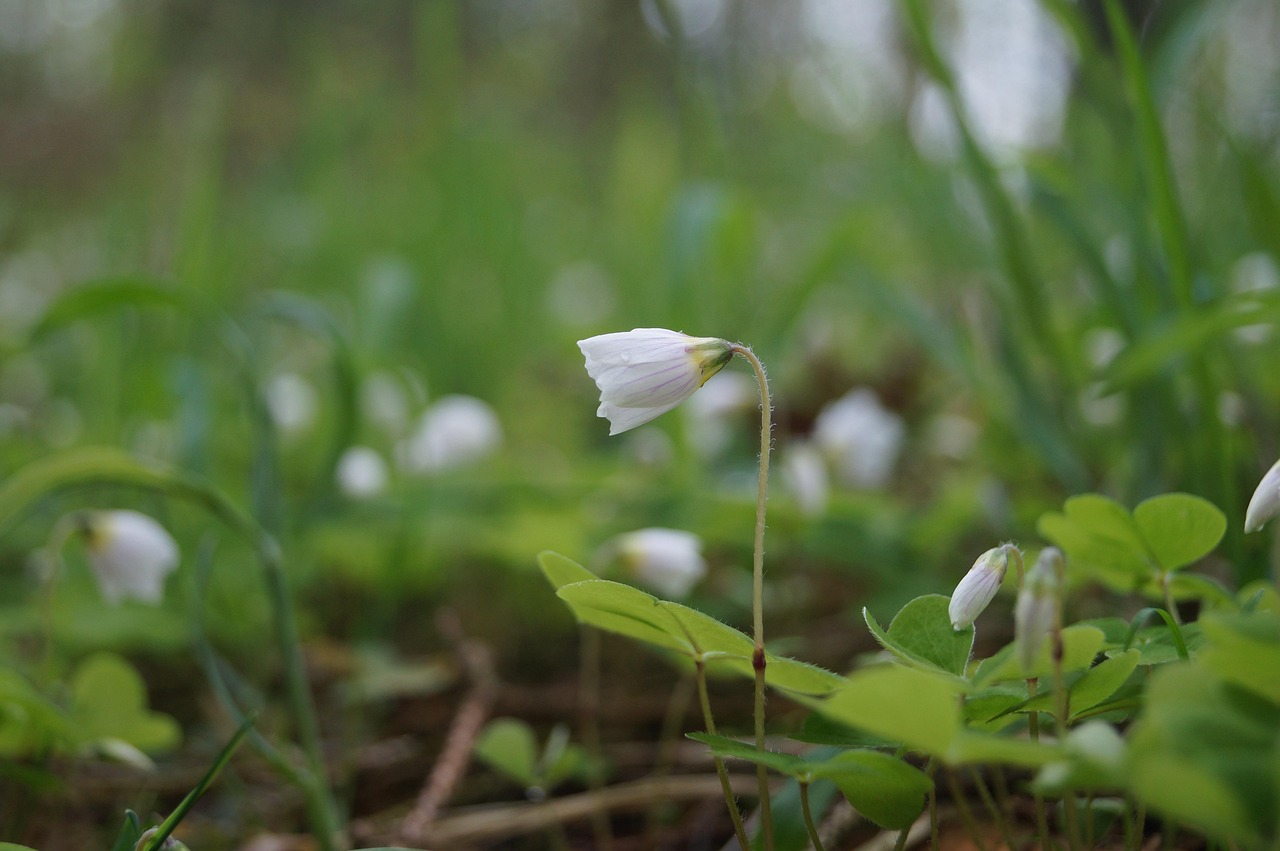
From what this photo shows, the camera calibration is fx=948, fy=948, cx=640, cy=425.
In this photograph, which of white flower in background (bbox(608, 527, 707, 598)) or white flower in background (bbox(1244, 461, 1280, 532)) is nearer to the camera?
white flower in background (bbox(1244, 461, 1280, 532))

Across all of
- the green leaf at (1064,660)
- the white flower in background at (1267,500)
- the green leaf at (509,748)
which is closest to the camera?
the green leaf at (1064,660)

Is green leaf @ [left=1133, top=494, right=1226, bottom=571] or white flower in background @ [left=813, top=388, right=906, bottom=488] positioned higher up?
green leaf @ [left=1133, top=494, right=1226, bottom=571]

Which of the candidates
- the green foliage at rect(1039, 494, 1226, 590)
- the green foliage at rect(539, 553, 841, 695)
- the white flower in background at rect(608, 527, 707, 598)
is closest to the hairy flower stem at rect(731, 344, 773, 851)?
the green foliage at rect(539, 553, 841, 695)

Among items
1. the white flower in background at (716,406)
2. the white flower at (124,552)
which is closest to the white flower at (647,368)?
the white flower at (124,552)

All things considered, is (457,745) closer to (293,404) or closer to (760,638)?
(760,638)

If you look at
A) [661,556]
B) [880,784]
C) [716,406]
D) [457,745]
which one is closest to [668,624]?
[880,784]

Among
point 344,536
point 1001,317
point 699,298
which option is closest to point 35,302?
point 344,536

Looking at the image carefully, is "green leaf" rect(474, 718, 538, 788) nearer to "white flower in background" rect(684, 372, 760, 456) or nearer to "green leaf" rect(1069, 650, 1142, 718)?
"green leaf" rect(1069, 650, 1142, 718)

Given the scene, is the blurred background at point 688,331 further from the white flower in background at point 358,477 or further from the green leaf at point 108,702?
the green leaf at point 108,702
